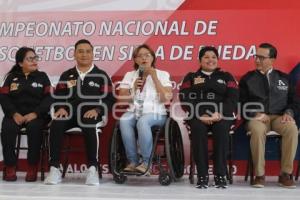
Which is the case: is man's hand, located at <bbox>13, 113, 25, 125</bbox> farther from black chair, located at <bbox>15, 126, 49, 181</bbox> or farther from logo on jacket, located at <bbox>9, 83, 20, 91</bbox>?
logo on jacket, located at <bbox>9, 83, 20, 91</bbox>

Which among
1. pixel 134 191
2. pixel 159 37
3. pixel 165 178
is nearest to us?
pixel 134 191

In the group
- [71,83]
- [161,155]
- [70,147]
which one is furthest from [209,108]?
[70,147]

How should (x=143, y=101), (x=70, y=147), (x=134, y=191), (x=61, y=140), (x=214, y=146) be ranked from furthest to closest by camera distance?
(x=70, y=147)
(x=143, y=101)
(x=61, y=140)
(x=214, y=146)
(x=134, y=191)

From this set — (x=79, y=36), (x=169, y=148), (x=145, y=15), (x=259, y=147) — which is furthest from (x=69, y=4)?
(x=259, y=147)

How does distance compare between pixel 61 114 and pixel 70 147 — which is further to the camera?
pixel 70 147

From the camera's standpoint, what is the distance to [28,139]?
446 cm

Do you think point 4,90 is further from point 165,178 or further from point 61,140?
point 165,178

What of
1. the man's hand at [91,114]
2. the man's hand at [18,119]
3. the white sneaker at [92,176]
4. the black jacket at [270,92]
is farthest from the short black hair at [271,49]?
the man's hand at [18,119]

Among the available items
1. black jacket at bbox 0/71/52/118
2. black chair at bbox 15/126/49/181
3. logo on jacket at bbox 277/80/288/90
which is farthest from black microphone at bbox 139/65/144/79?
logo on jacket at bbox 277/80/288/90

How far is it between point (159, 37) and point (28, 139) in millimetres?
1404

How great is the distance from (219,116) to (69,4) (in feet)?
5.71

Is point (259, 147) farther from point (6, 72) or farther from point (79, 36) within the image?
point (6, 72)

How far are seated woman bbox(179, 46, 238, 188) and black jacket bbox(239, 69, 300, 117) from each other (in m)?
0.19

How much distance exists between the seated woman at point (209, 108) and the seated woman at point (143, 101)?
0.61 ft
